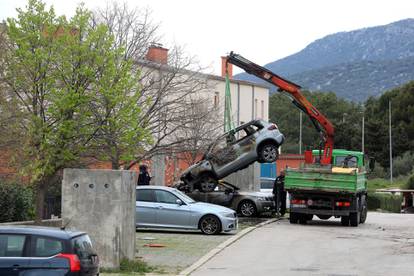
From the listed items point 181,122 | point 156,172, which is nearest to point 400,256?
point 181,122

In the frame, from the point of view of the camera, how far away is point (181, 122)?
30359mm

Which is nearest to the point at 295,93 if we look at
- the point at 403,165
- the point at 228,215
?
the point at 228,215

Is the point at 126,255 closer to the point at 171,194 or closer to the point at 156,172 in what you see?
the point at 171,194

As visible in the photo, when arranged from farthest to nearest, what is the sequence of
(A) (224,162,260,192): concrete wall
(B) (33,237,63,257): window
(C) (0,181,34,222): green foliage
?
(A) (224,162,260,192): concrete wall < (C) (0,181,34,222): green foliage < (B) (33,237,63,257): window

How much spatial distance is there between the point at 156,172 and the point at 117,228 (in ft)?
83.8

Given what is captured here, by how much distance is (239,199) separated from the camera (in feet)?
90.9

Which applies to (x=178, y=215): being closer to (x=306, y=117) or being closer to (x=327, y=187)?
(x=327, y=187)

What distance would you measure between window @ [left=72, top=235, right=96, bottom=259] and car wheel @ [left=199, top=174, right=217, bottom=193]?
53.6 ft

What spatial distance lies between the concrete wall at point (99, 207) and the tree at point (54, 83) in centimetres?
473

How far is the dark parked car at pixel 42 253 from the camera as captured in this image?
1036cm

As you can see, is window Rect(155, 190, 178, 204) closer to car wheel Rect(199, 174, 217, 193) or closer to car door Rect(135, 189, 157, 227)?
car door Rect(135, 189, 157, 227)

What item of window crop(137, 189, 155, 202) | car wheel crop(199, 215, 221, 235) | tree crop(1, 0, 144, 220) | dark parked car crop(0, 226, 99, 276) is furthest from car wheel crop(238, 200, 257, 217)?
dark parked car crop(0, 226, 99, 276)

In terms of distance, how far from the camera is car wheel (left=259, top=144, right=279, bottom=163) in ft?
88.4

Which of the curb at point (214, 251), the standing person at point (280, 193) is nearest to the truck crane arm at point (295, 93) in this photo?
the standing person at point (280, 193)
